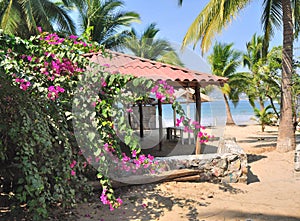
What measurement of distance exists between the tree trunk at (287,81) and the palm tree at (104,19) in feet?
32.2

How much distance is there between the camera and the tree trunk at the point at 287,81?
8.62m

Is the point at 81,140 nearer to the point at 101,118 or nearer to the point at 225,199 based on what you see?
the point at 101,118

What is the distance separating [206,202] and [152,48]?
641 inches

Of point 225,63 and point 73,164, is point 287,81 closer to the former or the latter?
point 73,164

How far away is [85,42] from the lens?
4324 mm

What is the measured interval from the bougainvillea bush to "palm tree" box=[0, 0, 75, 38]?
379 inches

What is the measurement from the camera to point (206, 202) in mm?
4691

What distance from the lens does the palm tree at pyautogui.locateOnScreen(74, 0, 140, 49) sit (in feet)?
51.8

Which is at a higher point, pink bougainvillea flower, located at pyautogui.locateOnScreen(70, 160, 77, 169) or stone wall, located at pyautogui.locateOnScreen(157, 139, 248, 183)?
pink bougainvillea flower, located at pyautogui.locateOnScreen(70, 160, 77, 169)

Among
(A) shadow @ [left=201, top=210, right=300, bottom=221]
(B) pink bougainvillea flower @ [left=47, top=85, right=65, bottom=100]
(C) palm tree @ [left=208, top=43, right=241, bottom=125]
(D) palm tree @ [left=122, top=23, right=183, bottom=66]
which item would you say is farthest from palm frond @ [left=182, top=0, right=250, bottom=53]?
(C) palm tree @ [left=208, top=43, right=241, bottom=125]

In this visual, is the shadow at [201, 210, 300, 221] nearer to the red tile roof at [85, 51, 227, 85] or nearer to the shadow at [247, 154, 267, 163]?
the red tile roof at [85, 51, 227, 85]

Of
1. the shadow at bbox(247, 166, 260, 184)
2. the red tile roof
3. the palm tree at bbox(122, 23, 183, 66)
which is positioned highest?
the palm tree at bbox(122, 23, 183, 66)

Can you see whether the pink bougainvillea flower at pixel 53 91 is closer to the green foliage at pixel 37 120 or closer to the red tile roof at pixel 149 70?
the green foliage at pixel 37 120

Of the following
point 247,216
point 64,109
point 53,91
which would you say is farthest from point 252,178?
point 53,91
